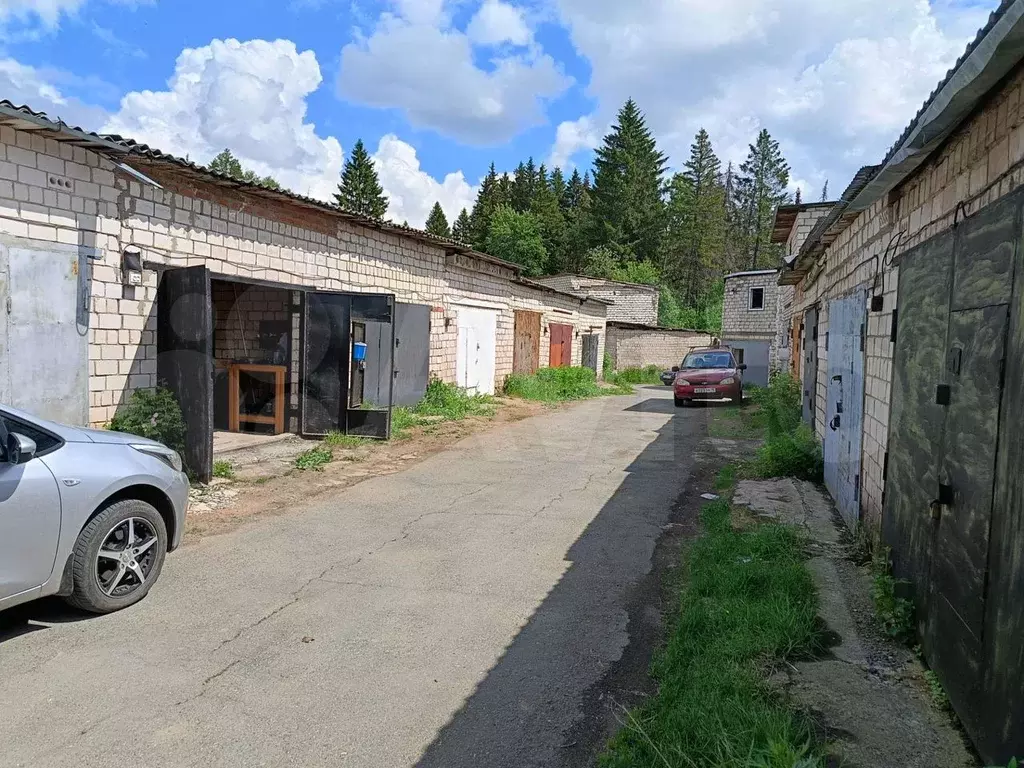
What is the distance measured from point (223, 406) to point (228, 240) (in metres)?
3.26

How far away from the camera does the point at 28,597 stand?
360cm

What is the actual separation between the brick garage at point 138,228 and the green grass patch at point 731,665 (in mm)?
6475

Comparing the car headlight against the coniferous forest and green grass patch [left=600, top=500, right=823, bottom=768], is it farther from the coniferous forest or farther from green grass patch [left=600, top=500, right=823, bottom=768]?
the coniferous forest

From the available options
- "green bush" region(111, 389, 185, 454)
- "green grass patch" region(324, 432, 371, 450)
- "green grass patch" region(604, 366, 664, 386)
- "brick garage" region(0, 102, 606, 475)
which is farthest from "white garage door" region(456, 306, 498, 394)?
"green grass patch" region(604, 366, 664, 386)

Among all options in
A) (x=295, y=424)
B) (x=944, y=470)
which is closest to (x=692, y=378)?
(x=295, y=424)

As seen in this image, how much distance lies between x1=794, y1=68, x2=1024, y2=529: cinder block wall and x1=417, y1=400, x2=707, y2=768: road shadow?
6.32 feet

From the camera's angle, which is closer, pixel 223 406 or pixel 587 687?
pixel 587 687

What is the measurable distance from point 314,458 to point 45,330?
11.2 feet

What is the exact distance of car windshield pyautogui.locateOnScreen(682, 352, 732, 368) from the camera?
60.0 ft

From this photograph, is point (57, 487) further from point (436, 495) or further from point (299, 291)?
point (299, 291)

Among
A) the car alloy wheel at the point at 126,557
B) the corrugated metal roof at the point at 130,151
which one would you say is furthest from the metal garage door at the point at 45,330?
the car alloy wheel at the point at 126,557

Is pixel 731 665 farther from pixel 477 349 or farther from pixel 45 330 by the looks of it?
pixel 477 349

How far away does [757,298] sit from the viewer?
102 ft

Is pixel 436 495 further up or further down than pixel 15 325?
further down
